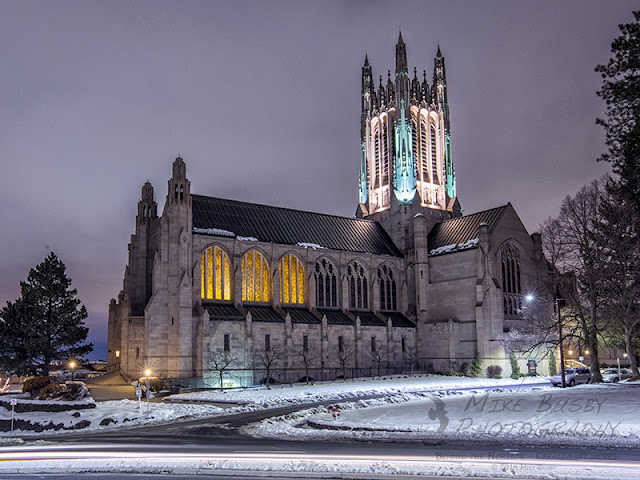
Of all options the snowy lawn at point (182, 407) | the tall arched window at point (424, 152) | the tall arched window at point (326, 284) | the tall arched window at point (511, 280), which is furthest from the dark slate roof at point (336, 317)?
the tall arched window at point (424, 152)

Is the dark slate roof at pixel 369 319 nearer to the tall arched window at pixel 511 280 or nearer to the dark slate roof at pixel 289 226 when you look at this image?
the dark slate roof at pixel 289 226

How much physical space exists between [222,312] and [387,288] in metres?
22.9

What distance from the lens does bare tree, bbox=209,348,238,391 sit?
177ft

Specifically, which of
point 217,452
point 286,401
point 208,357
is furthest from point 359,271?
point 217,452

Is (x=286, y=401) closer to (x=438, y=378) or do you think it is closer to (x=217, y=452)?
(x=217, y=452)

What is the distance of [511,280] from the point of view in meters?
67.8

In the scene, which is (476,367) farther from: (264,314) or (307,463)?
(307,463)

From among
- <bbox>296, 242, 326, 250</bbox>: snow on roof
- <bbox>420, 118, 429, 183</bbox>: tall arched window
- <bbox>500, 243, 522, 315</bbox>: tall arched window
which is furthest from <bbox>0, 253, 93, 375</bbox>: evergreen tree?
<bbox>420, 118, 429, 183</bbox>: tall arched window

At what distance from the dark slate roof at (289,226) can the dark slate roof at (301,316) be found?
6.99m

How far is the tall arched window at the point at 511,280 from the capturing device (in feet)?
Answer: 220

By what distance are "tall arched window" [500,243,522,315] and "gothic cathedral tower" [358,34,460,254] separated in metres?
13.3

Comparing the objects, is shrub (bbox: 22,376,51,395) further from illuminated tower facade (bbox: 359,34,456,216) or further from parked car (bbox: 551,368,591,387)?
illuminated tower facade (bbox: 359,34,456,216)

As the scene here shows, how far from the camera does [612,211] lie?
46.2 meters

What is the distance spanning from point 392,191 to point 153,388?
42.1 meters
